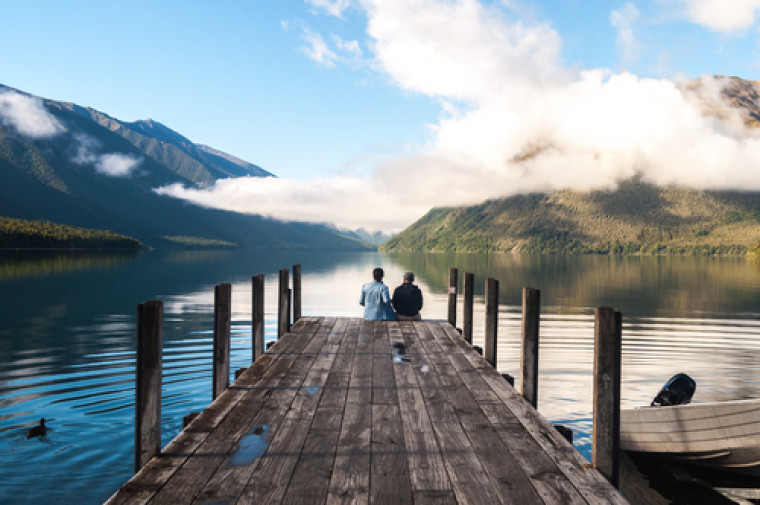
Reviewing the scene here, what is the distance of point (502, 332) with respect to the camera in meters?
21.7

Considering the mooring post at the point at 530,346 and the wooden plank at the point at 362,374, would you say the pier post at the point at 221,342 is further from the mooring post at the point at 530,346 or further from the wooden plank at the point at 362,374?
the mooring post at the point at 530,346

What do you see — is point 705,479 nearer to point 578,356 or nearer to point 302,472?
point 302,472

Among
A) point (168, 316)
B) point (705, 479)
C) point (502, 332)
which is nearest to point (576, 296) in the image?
point (502, 332)

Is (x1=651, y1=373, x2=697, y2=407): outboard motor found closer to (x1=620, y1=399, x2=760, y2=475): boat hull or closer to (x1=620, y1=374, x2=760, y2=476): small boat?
(x1=620, y1=374, x2=760, y2=476): small boat

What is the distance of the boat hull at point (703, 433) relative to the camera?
6973 mm

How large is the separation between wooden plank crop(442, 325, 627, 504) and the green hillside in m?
124

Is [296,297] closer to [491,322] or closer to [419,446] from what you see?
[491,322]

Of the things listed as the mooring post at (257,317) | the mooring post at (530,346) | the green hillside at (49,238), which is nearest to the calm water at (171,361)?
the mooring post at (257,317)

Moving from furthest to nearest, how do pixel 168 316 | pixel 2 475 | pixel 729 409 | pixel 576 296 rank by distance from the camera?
pixel 576 296
pixel 168 316
pixel 2 475
pixel 729 409

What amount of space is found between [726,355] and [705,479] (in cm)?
1277

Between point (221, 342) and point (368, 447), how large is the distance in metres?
4.02

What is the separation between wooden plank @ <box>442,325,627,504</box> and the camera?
14.3 ft

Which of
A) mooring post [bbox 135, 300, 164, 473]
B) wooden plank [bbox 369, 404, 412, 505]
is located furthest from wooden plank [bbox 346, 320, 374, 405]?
mooring post [bbox 135, 300, 164, 473]

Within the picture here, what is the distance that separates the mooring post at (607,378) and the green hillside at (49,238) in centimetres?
12534
